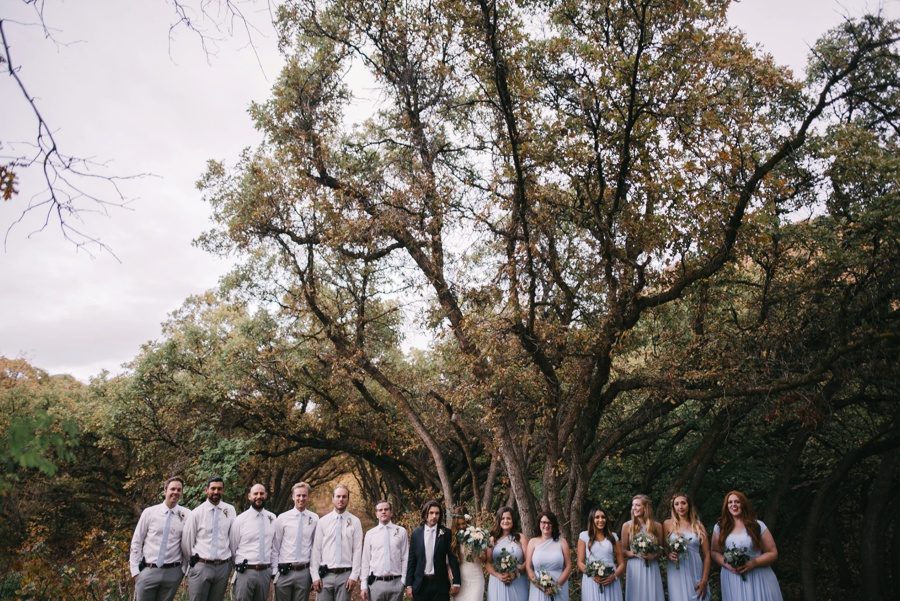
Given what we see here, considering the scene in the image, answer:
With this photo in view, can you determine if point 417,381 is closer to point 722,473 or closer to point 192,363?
point 192,363

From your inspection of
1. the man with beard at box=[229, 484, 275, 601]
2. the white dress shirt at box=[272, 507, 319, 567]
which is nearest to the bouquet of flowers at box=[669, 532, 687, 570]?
the white dress shirt at box=[272, 507, 319, 567]

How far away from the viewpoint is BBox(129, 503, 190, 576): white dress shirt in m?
7.20

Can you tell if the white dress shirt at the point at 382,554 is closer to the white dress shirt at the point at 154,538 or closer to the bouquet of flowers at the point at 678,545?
the white dress shirt at the point at 154,538

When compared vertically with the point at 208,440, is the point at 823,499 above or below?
below

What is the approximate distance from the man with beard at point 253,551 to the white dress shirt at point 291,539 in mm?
100

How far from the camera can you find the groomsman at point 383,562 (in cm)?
745

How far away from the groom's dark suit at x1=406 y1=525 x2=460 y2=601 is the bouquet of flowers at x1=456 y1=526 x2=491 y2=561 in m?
0.22

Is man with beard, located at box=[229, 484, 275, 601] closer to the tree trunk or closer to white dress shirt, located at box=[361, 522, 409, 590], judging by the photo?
white dress shirt, located at box=[361, 522, 409, 590]

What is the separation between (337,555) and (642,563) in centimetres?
380

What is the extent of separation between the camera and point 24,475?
1888cm

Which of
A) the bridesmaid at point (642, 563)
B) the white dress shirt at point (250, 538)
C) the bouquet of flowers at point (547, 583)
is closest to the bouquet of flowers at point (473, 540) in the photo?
the bouquet of flowers at point (547, 583)

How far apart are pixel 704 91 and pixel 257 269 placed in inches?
486

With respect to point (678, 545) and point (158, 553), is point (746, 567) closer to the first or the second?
point (678, 545)

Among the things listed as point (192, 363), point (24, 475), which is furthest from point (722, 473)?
point (24, 475)
